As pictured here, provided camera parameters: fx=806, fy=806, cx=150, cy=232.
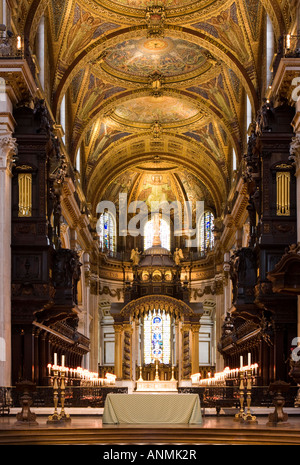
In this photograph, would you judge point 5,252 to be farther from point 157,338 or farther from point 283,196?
point 157,338

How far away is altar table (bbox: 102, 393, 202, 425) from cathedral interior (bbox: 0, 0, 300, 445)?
0.28 meters

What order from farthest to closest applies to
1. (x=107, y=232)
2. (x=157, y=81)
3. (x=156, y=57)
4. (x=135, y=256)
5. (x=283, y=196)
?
(x=107, y=232) < (x=135, y=256) < (x=157, y=81) < (x=156, y=57) < (x=283, y=196)

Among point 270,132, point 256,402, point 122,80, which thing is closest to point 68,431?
point 256,402

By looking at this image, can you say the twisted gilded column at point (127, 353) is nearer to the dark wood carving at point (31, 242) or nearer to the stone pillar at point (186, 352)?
the stone pillar at point (186, 352)

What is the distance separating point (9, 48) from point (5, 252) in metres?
5.42

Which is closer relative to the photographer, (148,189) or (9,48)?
(9,48)

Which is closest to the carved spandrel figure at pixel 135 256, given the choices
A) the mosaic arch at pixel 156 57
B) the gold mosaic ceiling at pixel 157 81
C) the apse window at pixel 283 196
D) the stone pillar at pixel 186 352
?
the gold mosaic ceiling at pixel 157 81

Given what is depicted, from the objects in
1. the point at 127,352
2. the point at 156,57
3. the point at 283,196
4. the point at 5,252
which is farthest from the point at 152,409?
the point at 127,352

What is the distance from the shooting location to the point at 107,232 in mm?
49156

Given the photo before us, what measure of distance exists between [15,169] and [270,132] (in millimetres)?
7395

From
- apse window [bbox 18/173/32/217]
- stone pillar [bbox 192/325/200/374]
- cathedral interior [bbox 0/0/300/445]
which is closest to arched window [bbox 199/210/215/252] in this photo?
cathedral interior [bbox 0/0/300/445]

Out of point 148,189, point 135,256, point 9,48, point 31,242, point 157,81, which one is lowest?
point 31,242

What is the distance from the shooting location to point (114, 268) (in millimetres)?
48344

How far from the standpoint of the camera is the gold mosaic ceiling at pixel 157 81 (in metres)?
29.9
